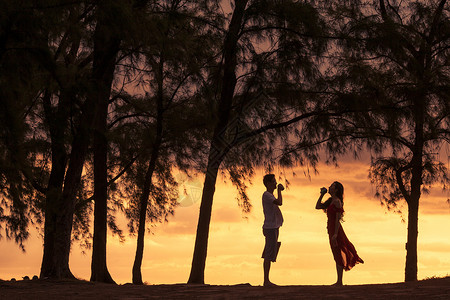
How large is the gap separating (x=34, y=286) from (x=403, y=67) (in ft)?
43.0

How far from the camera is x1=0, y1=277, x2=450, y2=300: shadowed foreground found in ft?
37.8

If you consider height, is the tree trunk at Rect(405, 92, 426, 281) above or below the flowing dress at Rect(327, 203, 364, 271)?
above

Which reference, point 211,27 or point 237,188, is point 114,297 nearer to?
point 211,27

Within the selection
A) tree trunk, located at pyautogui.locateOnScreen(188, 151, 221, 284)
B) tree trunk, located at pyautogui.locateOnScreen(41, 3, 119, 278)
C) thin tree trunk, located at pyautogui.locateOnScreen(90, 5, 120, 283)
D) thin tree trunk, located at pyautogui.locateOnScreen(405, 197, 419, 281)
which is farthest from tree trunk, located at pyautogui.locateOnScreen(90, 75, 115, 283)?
thin tree trunk, located at pyautogui.locateOnScreen(405, 197, 419, 281)

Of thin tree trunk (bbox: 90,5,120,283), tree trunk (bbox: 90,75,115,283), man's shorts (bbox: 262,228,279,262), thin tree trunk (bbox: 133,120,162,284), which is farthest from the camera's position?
thin tree trunk (bbox: 133,120,162,284)

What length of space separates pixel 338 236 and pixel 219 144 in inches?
255

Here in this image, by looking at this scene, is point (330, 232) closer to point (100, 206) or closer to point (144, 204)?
point (100, 206)

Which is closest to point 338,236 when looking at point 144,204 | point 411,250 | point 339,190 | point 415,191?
point 339,190

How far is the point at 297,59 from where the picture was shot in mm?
20422

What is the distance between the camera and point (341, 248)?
13742 mm

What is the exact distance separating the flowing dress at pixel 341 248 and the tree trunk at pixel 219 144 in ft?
A: 19.5

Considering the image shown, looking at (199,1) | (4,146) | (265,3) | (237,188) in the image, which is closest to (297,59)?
(265,3)

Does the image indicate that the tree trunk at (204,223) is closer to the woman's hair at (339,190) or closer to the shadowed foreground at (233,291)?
the shadowed foreground at (233,291)

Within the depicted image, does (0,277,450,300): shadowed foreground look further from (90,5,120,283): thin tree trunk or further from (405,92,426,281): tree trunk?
(405,92,426,281): tree trunk
